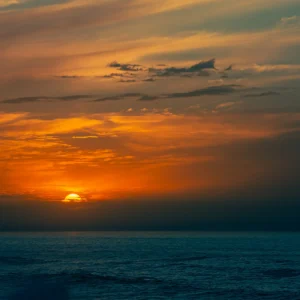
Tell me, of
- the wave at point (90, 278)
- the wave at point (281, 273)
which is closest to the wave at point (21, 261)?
the wave at point (90, 278)

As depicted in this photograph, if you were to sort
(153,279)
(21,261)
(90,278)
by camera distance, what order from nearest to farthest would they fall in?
1. (153,279)
2. (90,278)
3. (21,261)

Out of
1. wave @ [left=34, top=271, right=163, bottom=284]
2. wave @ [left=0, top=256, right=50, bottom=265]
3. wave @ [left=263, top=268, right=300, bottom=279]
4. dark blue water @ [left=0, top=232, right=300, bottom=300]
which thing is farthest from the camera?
wave @ [left=0, top=256, right=50, bottom=265]

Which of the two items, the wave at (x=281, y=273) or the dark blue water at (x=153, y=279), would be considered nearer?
the dark blue water at (x=153, y=279)

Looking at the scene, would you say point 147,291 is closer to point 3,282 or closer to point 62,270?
point 3,282

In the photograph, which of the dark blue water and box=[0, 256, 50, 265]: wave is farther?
box=[0, 256, 50, 265]: wave

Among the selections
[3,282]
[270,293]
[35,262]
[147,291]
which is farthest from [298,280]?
[35,262]

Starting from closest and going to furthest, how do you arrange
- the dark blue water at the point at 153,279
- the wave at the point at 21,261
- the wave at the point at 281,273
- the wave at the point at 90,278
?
the dark blue water at the point at 153,279
the wave at the point at 90,278
the wave at the point at 281,273
the wave at the point at 21,261

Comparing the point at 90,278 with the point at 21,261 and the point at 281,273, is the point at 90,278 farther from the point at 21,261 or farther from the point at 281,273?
the point at 21,261

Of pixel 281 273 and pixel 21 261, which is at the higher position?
pixel 21 261

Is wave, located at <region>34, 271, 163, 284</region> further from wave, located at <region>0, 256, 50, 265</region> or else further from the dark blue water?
wave, located at <region>0, 256, 50, 265</region>

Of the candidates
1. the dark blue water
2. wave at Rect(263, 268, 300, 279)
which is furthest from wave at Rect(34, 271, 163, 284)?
wave at Rect(263, 268, 300, 279)

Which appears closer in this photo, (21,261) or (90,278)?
(90,278)

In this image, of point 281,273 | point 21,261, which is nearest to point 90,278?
point 281,273

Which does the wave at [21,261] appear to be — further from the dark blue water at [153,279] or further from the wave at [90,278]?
the wave at [90,278]
